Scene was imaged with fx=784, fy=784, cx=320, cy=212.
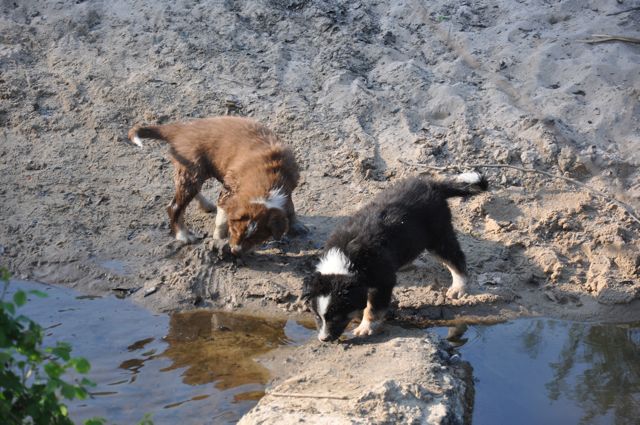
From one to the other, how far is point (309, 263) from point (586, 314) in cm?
251

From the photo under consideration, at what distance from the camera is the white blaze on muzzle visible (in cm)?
586

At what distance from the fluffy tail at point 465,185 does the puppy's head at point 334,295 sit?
135 centimetres

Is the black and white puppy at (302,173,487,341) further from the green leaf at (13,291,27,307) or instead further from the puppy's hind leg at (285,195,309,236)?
the green leaf at (13,291,27,307)

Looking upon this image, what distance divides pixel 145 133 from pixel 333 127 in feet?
7.04

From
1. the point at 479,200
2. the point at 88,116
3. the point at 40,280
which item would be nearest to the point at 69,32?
the point at 88,116

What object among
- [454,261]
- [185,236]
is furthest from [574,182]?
[185,236]

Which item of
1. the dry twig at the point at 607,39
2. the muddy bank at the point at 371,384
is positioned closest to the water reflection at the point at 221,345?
the muddy bank at the point at 371,384

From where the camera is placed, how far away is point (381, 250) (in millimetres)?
6211

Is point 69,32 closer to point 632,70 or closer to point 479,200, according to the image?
point 479,200

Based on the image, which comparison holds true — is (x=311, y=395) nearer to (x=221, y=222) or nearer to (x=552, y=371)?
(x=552, y=371)

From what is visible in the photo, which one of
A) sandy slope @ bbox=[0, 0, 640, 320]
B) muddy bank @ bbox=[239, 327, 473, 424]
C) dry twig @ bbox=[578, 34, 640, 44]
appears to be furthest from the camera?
dry twig @ bbox=[578, 34, 640, 44]

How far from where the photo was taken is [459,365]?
5938 mm

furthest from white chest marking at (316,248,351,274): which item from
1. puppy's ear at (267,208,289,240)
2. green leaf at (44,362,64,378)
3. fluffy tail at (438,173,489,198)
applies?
green leaf at (44,362,64,378)

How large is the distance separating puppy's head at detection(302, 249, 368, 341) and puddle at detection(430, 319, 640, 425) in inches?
38.6
